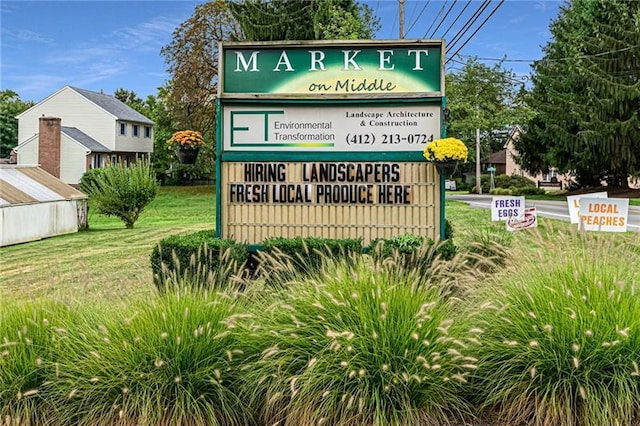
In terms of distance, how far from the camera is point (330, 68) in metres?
8.29

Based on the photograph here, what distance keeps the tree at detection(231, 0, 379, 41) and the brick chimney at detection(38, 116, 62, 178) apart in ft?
49.8

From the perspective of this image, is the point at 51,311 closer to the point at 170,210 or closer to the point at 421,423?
the point at 421,423

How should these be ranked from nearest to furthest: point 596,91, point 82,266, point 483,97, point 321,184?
1. point 82,266
2. point 321,184
3. point 596,91
4. point 483,97

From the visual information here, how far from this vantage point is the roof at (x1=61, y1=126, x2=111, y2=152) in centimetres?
4302

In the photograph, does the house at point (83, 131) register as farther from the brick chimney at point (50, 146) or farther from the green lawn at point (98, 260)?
the green lawn at point (98, 260)

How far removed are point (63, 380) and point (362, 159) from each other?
528cm

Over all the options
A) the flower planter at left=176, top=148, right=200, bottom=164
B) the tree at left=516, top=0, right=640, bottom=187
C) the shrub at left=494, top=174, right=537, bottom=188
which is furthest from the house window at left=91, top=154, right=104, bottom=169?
the flower planter at left=176, top=148, right=200, bottom=164

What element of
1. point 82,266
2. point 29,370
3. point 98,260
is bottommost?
point 98,260

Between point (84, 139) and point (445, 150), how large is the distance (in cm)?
4213

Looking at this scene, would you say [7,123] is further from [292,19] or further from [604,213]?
[604,213]

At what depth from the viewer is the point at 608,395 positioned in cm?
348

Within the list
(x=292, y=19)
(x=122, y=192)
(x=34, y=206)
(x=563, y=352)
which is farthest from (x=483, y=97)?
(x=563, y=352)

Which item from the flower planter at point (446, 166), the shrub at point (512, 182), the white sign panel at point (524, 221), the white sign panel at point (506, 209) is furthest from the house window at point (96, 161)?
the flower planter at point (446, 166)

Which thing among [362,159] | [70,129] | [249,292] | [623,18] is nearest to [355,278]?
[249,292]
